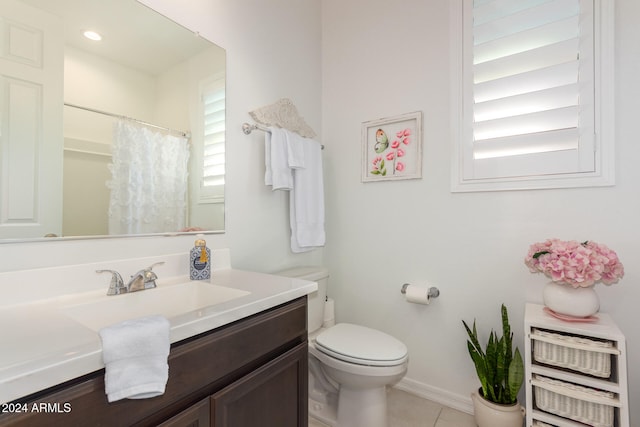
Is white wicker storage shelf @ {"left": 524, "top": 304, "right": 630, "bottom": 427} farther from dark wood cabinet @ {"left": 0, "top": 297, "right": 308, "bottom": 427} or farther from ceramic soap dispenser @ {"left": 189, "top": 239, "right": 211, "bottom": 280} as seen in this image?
ceramic soap dispenser @ {"left": 189, "top": 239, "right": 211, "bottom": 280}

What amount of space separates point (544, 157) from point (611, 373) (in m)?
0.94

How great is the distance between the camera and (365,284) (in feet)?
6.55

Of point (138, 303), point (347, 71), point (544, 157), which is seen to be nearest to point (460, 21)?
point (347, 71)

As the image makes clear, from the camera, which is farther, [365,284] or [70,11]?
[365,284]

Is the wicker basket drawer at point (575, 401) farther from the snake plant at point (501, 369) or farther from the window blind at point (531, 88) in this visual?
the window blind at point (531, 88)

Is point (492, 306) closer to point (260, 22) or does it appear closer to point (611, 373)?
point (611, 373)

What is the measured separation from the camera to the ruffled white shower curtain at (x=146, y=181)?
3.71 ft

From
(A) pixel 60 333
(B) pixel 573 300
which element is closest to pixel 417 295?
(B) pixel 573 300

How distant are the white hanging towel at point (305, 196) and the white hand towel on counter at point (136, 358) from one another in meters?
1.16

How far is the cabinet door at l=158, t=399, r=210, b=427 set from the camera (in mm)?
692

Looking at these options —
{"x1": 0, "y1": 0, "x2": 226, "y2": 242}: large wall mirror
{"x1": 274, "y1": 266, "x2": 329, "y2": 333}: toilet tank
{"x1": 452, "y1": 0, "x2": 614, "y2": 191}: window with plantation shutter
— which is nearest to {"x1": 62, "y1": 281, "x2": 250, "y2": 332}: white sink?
{"x1": 0, "y1": 0, "x2": 226, "y2": 242}: large wall mirror

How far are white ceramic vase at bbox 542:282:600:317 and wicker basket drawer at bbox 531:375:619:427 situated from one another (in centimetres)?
28

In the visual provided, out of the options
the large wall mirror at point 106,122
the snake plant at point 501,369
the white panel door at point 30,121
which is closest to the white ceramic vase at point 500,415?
the snake plant at point 501,369

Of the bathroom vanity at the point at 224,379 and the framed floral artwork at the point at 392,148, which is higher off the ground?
the framed floral artwork at the point at 392,148
